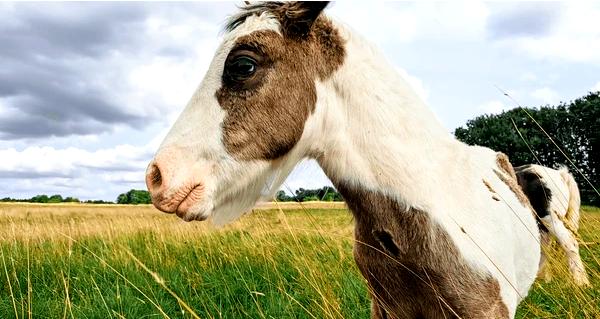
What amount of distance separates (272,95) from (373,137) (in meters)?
0.56

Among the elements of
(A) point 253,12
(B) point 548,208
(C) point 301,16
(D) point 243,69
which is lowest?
(B) point 548,208

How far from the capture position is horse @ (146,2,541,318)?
7.68ft

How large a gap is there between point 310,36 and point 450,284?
1.49 m

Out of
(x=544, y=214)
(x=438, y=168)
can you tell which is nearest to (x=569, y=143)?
(x=544, y=214)

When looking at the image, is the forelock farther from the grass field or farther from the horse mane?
the grass field

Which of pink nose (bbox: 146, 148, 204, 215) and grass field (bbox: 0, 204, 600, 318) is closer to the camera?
pink nose (bbox: 146, 148, 204, 215)

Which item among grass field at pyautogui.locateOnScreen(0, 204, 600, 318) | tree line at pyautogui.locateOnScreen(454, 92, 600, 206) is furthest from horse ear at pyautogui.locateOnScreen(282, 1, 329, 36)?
tree line at pyautogui.locateOnScreen(454, 92, 600, 206)

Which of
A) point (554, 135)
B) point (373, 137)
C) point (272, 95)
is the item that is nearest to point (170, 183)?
point (272, 95)

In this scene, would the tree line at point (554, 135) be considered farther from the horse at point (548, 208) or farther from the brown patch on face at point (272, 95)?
the brown patch on face at point (272, 95)

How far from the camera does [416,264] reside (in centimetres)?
242

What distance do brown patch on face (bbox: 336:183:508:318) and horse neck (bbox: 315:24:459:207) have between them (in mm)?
82

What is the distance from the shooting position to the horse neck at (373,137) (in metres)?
2.39

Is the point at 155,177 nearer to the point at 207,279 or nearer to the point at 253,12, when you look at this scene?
the point at 253,12

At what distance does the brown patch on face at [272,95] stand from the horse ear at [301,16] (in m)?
0.05
